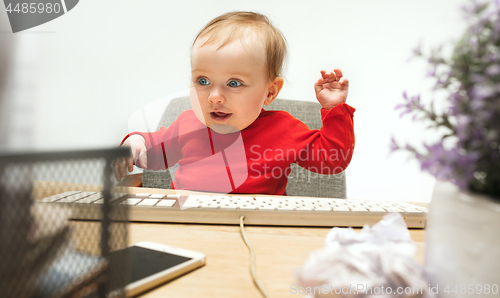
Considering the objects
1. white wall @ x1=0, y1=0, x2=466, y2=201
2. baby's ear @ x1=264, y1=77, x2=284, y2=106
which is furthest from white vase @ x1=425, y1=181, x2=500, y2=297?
white wall @ x1=0, y1=0, x2=466, y2=201

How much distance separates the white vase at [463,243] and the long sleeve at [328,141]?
70 cm

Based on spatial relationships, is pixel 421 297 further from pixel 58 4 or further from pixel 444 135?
pixel 58 4

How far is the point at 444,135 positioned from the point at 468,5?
0.08m

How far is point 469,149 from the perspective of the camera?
0.57 ft

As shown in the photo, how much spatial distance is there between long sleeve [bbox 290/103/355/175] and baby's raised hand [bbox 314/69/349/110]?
0.12ft

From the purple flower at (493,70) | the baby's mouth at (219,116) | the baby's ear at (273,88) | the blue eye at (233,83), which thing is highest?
the purple flower at (493,70)

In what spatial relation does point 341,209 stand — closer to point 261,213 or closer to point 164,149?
point 261,213

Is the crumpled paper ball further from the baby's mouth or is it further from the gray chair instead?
the gray chair

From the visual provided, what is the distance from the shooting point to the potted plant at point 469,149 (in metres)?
0.17

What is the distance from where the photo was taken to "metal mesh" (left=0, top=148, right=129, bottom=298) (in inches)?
6.3

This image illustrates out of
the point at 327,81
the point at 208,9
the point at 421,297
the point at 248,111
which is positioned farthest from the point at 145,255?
the point at 208,9

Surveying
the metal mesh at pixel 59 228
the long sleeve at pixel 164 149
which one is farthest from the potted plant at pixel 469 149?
the long sleeve at pixel 164 149

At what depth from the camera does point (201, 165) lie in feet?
3.23

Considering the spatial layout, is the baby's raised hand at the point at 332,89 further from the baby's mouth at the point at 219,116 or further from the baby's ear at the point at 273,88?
the baby's mouth at the point at 219,116
